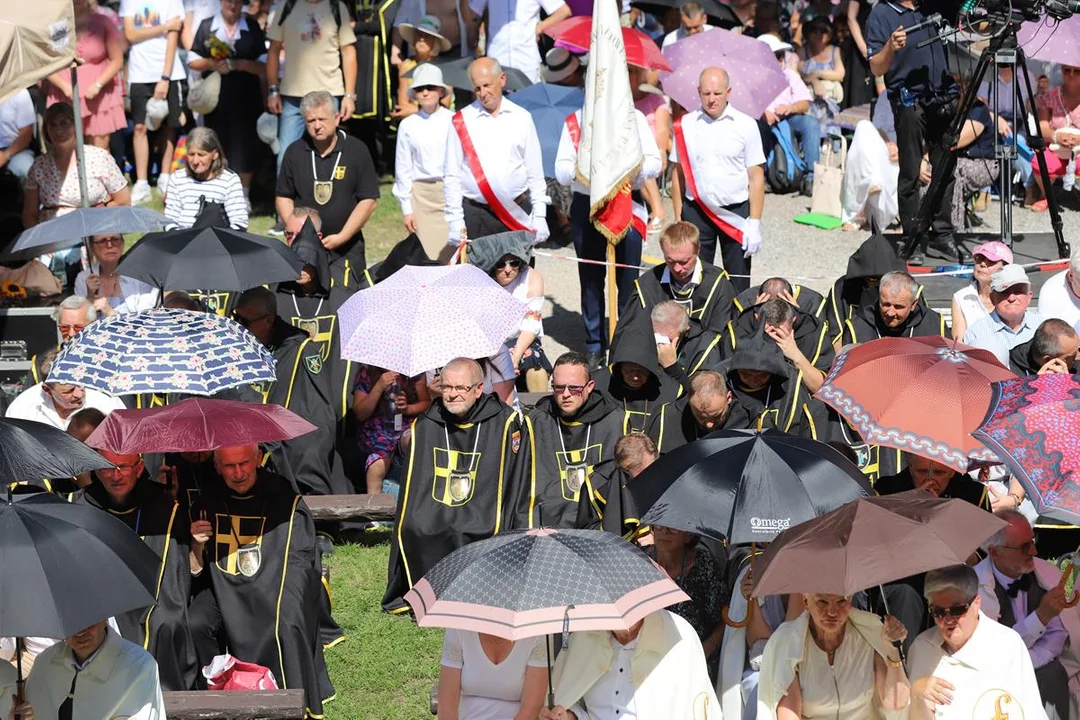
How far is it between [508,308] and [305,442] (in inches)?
61.0

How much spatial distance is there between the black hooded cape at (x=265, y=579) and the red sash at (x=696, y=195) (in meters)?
4.63

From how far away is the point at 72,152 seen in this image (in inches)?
529

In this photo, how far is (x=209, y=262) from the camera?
10.4 m

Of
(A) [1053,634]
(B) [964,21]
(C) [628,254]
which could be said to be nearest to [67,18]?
(C) [628,254]

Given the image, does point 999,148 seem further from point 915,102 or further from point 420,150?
point 420,150

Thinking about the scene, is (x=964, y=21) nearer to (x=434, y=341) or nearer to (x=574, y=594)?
(x=434, y=341)

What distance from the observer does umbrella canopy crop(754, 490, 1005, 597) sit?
6.35 metres

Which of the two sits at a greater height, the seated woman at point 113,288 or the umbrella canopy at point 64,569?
the umbrella canopy at point 64,569

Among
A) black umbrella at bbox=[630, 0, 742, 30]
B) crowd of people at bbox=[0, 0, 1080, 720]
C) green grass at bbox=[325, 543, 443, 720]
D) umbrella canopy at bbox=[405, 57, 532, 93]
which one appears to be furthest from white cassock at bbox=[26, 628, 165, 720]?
black umbrella at bbox=[630, 0, 742, 30]

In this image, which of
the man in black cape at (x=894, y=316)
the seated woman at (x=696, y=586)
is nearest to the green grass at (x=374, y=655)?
the seated woman at (x=696, y=586)

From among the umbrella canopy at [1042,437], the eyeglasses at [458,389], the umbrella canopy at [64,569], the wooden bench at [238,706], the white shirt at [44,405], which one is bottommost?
the wooden bench at [238,706]

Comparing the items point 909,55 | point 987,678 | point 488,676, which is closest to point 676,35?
point 909,55

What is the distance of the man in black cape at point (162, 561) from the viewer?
8.45 m

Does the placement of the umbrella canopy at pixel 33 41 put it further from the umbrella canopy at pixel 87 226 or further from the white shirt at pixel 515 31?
the white shirt at pixel 515 31
